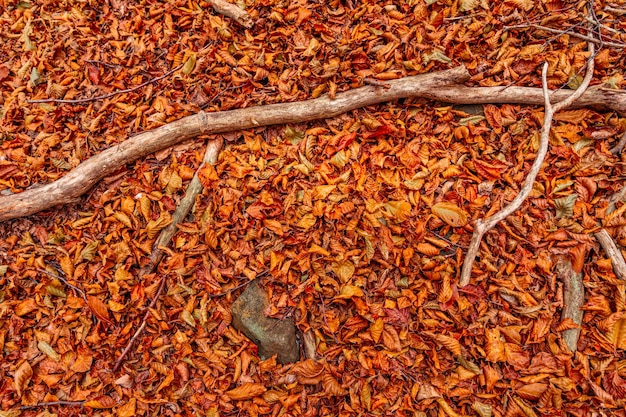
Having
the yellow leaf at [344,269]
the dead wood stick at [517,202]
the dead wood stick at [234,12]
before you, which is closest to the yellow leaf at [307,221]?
the yellow leaf at [344,269]

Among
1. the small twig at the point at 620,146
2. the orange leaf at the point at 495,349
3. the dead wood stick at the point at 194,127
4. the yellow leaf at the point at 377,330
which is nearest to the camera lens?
the orange leaf at the point at 495,349

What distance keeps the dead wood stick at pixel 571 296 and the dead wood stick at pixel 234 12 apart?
3.27m

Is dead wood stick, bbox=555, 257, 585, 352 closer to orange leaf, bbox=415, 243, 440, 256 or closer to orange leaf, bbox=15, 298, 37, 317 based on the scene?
orange leaf, bbox=415, 243, 440, 256

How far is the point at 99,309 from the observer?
9.56 feet

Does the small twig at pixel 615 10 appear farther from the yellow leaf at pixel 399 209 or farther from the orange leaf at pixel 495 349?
the orange leaf at pixel 495 349

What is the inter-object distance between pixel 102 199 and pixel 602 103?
4211 millimetres

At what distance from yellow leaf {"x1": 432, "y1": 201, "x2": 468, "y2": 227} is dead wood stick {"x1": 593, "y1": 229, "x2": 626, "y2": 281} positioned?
3.19 ft

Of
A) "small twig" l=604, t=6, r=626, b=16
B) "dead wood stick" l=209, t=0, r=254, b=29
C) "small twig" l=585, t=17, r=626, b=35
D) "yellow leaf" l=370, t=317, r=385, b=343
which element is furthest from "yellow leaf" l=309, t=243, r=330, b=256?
"small twig" l=604, t=6, r=626, b=16

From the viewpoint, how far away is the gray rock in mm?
2775

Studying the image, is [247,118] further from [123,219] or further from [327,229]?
[123,219]

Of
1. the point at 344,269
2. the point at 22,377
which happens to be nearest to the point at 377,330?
the point at 344,269

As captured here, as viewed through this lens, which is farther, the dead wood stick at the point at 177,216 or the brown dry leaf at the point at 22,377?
the dead wood stick at the point at 177,216

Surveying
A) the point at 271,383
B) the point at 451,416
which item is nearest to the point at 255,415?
the point at 271,383

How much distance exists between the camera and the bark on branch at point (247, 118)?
3.08 m
